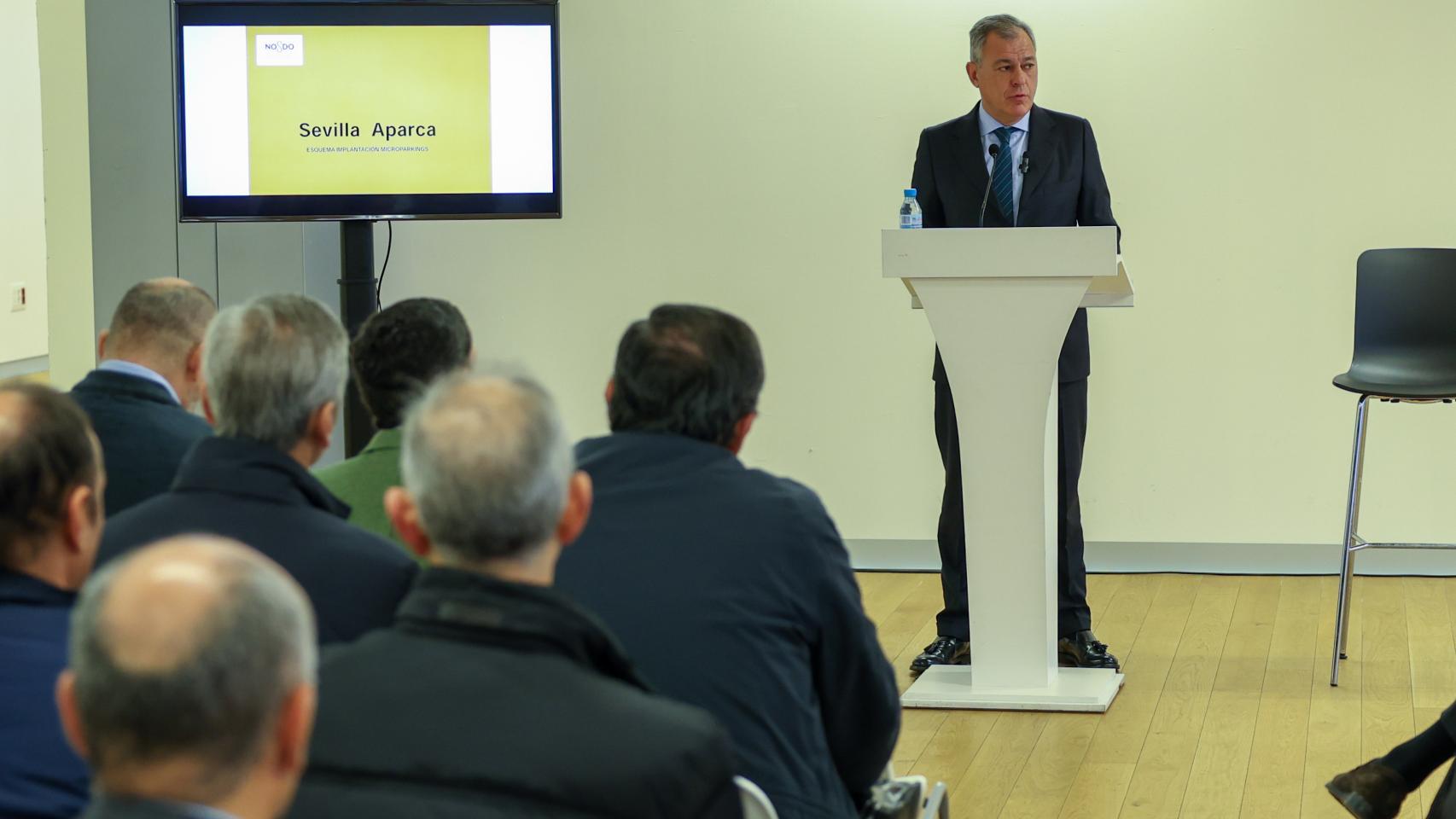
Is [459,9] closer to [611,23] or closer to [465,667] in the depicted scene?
[611,23]

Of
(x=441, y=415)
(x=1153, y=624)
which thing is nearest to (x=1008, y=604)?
(x=1153, y=624)

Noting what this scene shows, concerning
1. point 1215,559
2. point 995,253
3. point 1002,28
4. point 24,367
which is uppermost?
point 1002,28

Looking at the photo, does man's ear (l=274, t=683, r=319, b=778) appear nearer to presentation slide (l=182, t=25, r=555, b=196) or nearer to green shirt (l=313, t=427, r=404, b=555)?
green shirt (l=313, t=427, r=404, b=555)

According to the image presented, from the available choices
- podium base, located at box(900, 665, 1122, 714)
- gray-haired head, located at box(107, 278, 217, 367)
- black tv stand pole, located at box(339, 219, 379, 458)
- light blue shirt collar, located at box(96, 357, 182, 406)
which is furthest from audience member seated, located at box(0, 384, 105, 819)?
black tv stand pole, located at box(339, 219, 379, 458)

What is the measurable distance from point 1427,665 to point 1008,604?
4.21 feet

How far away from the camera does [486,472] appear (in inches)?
57.9

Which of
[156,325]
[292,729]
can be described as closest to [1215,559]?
[156,325]

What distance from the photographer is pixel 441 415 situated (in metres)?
1.50

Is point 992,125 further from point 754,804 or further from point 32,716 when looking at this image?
point 32,716

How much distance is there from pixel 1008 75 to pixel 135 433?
2387mm

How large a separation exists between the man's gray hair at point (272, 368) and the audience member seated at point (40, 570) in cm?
36

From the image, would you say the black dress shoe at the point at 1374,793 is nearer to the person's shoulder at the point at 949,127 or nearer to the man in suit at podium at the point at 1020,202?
the man in suit at podium at the point at 1020,202

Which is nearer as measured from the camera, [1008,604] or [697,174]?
[1008,604]

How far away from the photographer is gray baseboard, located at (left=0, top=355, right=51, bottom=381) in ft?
34.9
